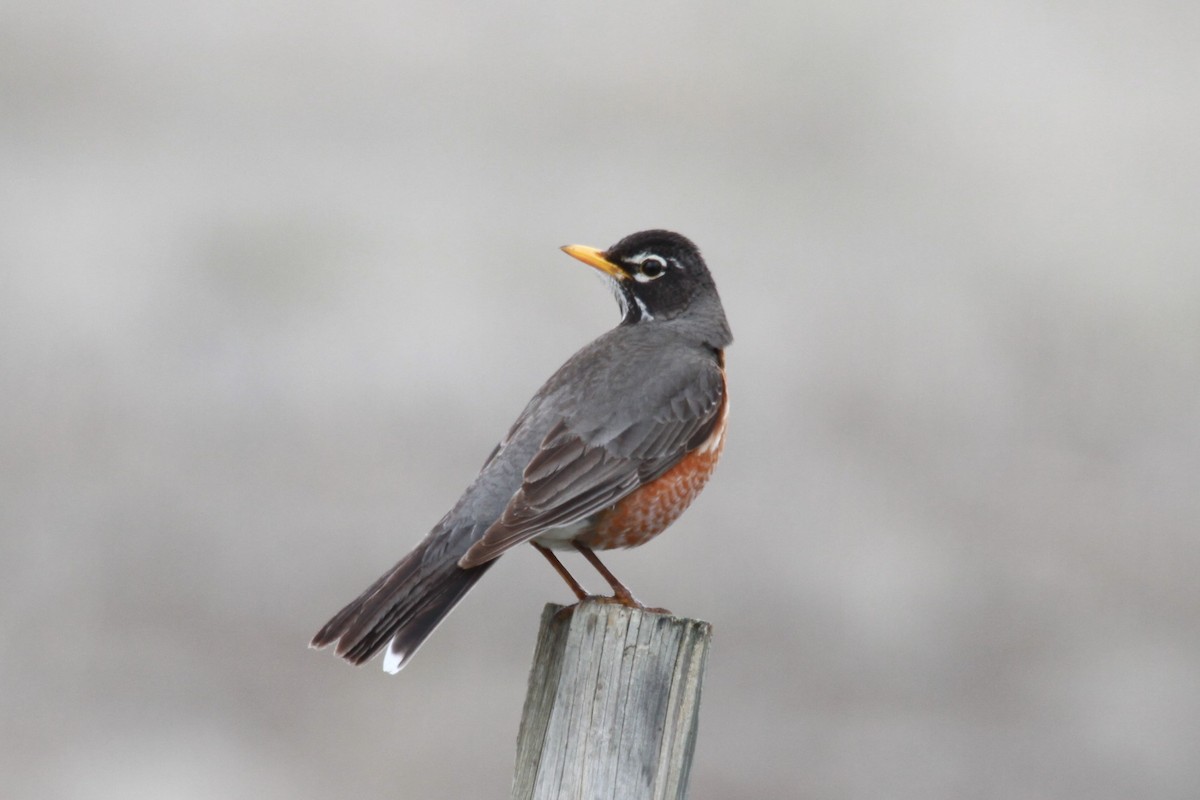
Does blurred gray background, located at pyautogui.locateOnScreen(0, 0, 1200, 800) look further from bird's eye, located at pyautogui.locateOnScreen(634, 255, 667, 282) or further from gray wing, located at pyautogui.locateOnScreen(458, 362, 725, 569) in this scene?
gray wing, located at pyautogui.locateOnScreen(458, 362, 725, 569)

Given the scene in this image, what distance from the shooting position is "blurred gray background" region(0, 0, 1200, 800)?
11.6 m

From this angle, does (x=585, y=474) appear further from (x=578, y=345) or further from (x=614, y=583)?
(x=578, y=345)

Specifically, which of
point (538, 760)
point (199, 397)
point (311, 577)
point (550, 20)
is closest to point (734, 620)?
point (311, 577)

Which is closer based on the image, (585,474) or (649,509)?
(585,474)

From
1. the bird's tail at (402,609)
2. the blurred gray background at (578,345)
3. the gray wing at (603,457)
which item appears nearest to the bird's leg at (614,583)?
the gray wing at (603,457)

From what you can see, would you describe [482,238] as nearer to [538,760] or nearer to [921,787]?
[921,787]

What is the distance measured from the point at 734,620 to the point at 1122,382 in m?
7.09

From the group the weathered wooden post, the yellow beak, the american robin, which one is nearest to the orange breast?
the american robin

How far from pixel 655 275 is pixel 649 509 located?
4.84ft

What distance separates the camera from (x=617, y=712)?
4297 mm

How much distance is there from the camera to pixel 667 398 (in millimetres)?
6289

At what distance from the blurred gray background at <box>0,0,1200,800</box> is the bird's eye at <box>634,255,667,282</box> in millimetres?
4814

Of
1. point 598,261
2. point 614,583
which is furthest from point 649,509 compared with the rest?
point 598,261

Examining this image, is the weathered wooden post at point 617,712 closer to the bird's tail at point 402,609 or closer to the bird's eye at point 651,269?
the bird's tail at point 402,609
